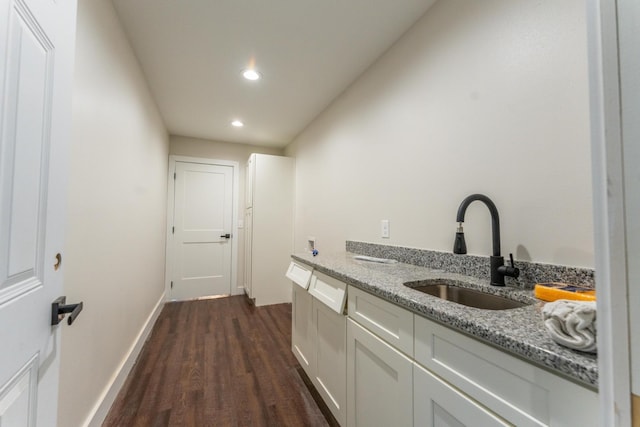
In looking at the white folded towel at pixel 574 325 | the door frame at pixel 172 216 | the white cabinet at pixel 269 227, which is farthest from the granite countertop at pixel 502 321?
the door frame at pixel 172 216

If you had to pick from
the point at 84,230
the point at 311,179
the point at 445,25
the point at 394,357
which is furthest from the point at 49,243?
the point at 311,179

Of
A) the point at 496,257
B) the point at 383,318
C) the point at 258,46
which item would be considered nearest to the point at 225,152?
the point at 258,46

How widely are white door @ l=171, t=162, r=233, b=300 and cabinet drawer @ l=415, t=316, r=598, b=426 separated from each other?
12.0 ft

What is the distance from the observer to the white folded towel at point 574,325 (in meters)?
0.50

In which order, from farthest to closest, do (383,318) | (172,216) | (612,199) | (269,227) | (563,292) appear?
1. (172,216)
2. (269,227)
3. (383,318)
4. (563,292)
5. (612,199)

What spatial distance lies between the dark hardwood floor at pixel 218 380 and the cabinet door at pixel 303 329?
153 mm

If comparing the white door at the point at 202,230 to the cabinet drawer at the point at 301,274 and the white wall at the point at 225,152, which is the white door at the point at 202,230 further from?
the cabinet drawer at the point at 301,274

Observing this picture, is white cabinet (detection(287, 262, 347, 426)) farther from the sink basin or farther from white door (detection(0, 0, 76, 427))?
white door (detection(0, 0, 76, 427))

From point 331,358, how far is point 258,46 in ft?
6.90

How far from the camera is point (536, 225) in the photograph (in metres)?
1.05

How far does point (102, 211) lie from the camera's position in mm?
1436

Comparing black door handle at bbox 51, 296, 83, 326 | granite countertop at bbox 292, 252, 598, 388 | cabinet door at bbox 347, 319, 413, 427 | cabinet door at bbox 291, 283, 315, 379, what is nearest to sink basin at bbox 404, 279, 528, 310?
granite countertop at bbox 292, 252, 598, 388

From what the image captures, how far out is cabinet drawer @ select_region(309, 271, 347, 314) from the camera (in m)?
1.31

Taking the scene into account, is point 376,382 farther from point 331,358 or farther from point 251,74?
point 251,74
